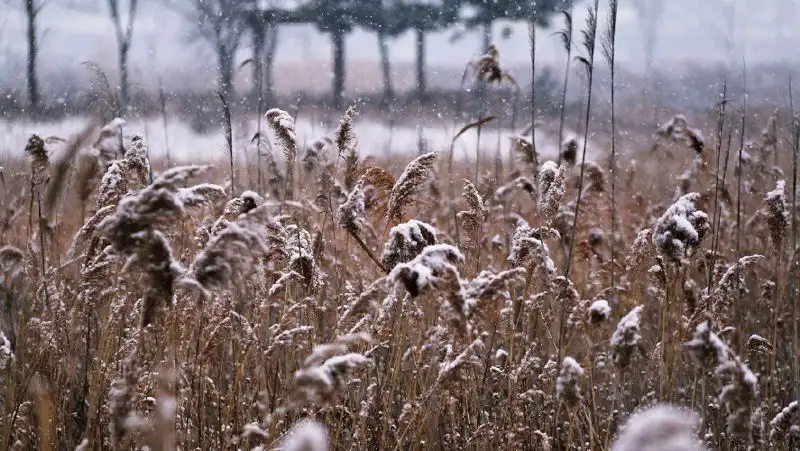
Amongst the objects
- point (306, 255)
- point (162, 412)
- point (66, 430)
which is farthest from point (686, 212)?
point (66, 430)

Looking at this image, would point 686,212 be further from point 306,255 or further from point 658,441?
point 658,441

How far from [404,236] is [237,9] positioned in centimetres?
2813

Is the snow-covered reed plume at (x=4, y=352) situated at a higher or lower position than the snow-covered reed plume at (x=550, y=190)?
lower

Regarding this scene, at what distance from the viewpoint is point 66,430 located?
2611mm

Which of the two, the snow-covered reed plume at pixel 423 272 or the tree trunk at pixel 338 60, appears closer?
the snow-covered reed plume at pixel 423 272

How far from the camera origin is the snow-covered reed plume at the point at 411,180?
230cm

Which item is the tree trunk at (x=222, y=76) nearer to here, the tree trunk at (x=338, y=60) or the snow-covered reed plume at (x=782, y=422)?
the snow-covered reed plume at (x=782, y=422)

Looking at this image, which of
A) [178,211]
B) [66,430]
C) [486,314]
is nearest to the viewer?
[178,211]

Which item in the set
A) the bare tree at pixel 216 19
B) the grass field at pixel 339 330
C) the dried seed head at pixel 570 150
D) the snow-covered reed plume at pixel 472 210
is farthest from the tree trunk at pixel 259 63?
the bare tree at pixel 216 19

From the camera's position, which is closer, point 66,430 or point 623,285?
point 66,430

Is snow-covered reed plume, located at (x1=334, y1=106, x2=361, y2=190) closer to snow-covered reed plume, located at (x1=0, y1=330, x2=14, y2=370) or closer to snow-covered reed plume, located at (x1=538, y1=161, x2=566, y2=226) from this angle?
snow-covered reed plume, located at (x1=538, y1=161, x2=566, y2=226)

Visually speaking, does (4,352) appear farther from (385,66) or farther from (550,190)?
(385,66)

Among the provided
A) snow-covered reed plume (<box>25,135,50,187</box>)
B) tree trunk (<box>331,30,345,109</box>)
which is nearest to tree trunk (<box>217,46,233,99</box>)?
snow-covered reed plume (<box>25,135,50,187</box>)

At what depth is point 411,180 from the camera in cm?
231
